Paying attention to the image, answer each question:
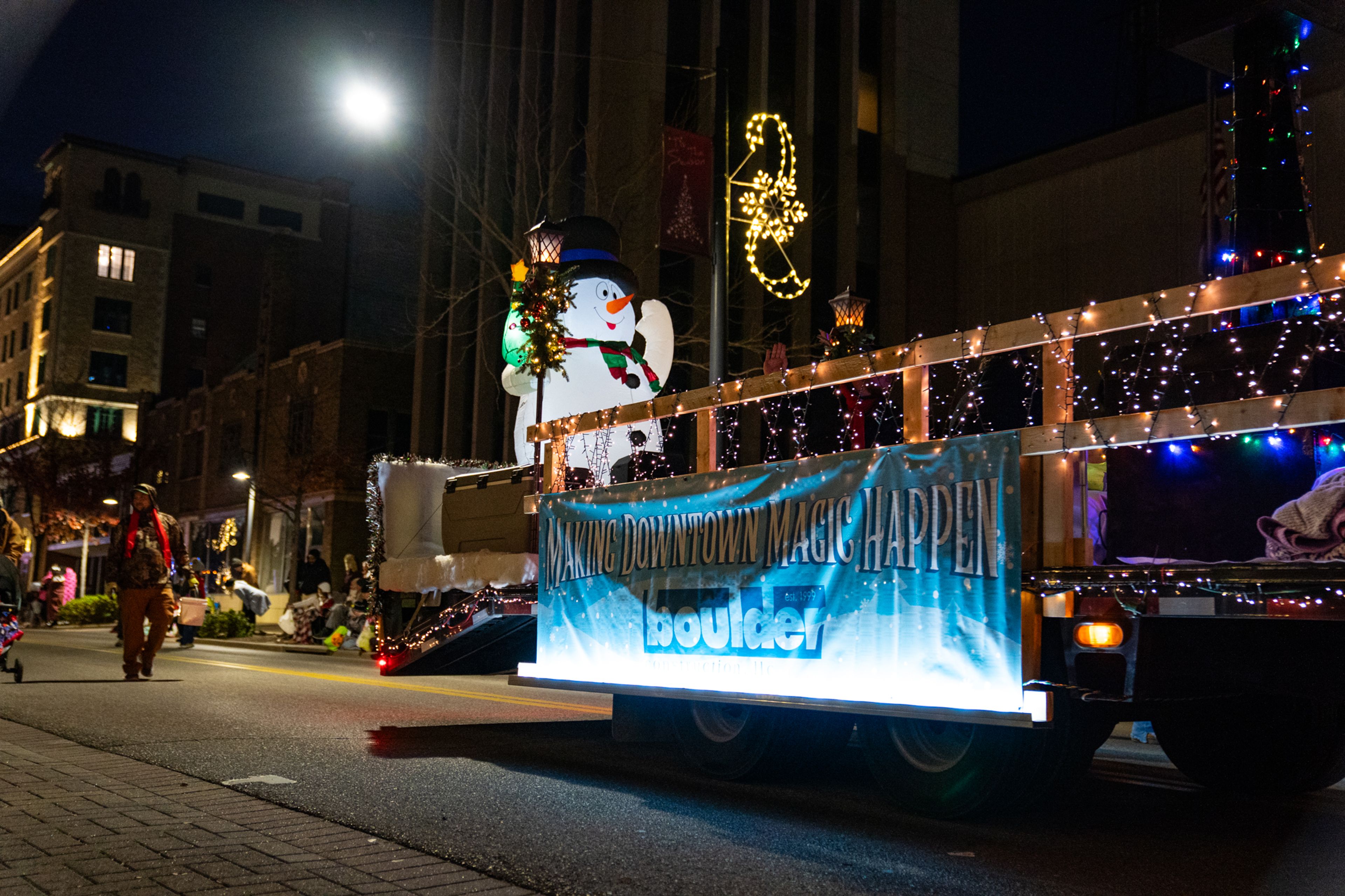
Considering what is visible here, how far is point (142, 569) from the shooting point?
12.8 meters

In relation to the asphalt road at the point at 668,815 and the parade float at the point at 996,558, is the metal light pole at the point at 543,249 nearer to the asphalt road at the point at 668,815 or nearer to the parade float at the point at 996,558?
the asphalt road at the point at 668,815

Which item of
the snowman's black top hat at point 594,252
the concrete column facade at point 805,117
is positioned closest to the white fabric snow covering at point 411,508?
the snowman's black top hat at point 594,252

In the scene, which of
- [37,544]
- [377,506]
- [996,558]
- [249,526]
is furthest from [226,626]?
[37,544]

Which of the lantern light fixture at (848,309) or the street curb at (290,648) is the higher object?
Answer: the lantern light fixture at (848,309)

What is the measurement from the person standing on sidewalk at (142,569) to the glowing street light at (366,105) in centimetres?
512

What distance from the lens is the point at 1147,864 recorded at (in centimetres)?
498

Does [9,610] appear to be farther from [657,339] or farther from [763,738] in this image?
[763,738]

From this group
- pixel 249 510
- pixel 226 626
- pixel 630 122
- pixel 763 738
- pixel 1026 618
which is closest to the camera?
pixel 1026 618

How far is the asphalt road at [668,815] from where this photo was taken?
4.73 metres

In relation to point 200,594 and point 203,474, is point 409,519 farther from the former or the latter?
point 203,474

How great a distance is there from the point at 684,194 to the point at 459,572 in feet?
21.1

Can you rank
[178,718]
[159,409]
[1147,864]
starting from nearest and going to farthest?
[1147,864], [178,718], [159,409]

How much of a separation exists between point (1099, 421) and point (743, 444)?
379 centimetres

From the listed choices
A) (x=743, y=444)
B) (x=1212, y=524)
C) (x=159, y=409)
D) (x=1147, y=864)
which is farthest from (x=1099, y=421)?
(x=159, y=409)
